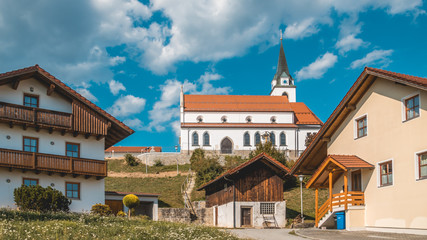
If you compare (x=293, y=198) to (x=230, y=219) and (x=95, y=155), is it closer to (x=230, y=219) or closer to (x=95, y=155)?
(x=230, y=219)

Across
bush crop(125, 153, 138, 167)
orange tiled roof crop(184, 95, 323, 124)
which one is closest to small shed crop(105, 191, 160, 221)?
bush crop(125, 153, 138, 167)

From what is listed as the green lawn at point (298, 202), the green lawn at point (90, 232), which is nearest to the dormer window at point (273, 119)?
the green lawn at point (298, 202)

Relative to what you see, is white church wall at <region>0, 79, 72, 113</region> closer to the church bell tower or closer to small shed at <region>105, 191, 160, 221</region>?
small shed at <region>105, 191, 160, 221</region>

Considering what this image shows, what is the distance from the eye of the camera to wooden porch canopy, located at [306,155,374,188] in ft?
83.2

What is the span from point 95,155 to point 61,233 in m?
17.1

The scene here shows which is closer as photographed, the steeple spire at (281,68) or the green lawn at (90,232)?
the green lawn at (90,232)

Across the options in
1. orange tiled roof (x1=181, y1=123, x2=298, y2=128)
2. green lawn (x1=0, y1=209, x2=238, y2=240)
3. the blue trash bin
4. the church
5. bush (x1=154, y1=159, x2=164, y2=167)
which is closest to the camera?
green lawn (x1=0, y1=209, x2=238, y2=240)

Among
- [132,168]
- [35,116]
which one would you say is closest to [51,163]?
[35,116]

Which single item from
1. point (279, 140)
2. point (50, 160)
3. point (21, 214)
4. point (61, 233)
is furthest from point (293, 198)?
point (279, 140)

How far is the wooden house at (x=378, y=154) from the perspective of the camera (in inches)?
874

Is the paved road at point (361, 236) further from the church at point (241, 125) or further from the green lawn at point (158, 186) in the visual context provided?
the church at point (241, 125)

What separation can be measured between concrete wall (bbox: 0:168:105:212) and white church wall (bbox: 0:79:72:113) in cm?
402

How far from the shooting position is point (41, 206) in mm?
27406

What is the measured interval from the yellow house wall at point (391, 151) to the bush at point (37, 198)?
1526 centimetres
